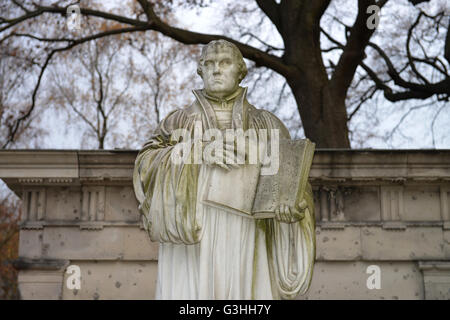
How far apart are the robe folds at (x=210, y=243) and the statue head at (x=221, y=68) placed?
0.66m

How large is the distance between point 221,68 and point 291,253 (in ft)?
5.49

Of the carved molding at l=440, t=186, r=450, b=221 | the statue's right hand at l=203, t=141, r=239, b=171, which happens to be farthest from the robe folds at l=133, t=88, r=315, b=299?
the carved molding at l=440, t=186, r=450, b=221

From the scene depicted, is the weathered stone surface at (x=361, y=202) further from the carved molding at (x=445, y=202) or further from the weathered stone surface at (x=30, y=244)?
the weathered stone surface at (x=30, y=244)

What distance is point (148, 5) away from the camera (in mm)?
13969

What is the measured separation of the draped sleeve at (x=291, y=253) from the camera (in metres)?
5.84

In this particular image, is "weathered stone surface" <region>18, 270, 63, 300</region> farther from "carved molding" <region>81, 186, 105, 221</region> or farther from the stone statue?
the stone statue

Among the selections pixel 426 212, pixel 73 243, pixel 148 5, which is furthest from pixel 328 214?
pixel 148 5

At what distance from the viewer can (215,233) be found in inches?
228

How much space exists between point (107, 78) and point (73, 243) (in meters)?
11.5

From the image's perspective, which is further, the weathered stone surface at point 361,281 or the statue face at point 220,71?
the weathered stone surface at point 361,281

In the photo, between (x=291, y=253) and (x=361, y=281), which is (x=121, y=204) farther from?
(x=291, y=253)

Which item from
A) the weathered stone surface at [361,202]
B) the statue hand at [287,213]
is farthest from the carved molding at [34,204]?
the statue hand at [287,213]
